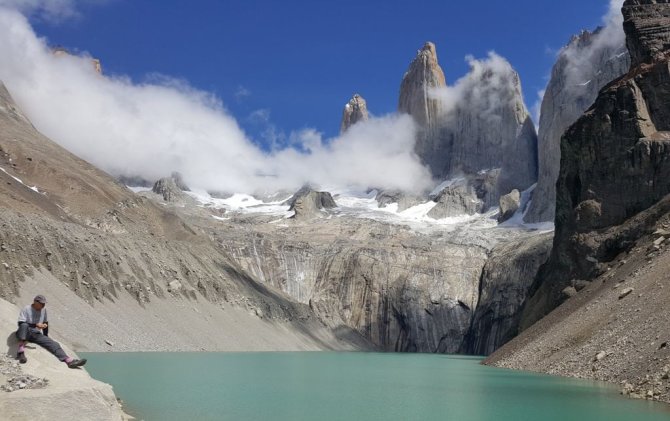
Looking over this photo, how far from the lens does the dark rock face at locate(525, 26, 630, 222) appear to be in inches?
5576

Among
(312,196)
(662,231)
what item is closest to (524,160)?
(312,196)

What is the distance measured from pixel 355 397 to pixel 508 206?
481 ft

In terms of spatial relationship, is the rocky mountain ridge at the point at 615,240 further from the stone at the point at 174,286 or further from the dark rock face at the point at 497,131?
the dark rock face at the point at 497,131

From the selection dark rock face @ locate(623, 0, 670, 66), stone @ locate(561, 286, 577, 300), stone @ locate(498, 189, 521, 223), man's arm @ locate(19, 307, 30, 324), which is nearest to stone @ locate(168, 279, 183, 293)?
stone @ locate(561, 286, 577, 300)

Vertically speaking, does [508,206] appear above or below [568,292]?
above

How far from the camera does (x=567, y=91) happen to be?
15050cm

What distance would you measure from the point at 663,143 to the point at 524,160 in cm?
13518

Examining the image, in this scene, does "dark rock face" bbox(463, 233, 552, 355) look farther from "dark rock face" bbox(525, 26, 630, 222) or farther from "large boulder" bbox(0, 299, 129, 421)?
"large boulder" bbox(0, 299, 129, 421)

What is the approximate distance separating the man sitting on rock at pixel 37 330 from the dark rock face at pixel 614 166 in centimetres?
4303

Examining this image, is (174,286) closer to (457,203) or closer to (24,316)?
(24,316)

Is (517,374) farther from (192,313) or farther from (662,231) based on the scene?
(192,313)

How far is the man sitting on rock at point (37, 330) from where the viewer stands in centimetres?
1248

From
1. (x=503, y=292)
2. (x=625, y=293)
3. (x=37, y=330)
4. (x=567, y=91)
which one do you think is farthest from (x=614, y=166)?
(x=567, y=91)

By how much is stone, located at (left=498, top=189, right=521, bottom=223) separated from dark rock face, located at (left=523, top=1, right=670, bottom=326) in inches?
4081
